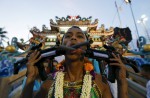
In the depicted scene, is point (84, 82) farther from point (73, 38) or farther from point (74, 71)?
point (73, 38)

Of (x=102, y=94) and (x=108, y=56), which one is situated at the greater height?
(x=108, y=56)

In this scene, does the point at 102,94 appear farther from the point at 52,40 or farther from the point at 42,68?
the point at 52,40

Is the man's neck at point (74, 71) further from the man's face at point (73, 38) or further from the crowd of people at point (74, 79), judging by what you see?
the man's face at point (73, 38)

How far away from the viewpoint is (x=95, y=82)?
196 centimetres

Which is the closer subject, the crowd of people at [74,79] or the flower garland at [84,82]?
the crowd of people at [74,79]

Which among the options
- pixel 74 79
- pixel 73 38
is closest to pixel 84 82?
pixel 74 79

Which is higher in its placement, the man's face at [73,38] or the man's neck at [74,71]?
the man's face at [73,38]

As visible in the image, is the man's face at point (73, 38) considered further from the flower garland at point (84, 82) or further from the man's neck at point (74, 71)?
the flower garland at point (84, 82)

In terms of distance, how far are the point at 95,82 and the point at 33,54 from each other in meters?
0.72

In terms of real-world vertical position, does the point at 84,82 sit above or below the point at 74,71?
below

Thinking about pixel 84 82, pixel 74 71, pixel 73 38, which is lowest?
pixel 84 82

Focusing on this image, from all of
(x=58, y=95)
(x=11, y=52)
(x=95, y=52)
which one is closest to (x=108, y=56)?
(x=95, y=52)

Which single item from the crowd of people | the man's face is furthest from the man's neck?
the man's face

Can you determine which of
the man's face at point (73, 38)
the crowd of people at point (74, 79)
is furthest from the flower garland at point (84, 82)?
the man's face at point (73, 38)
